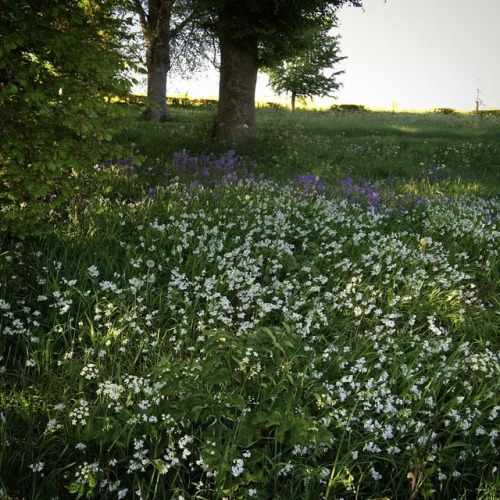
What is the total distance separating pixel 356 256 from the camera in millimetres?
5660

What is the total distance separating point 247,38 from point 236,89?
1.38 meters

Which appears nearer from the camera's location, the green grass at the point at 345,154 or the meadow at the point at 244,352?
the meadow at the point at 244,352

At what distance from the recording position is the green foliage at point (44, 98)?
4602mm

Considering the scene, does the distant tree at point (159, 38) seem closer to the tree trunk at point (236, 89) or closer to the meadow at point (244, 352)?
the tree trunk at point (236, 89)

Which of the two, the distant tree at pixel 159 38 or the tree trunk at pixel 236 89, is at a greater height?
the distant tree at pixel 159 38

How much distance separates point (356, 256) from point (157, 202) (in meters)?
2.90

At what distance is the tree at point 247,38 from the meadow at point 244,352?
6.00m

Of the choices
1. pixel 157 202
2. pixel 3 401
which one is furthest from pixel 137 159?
pixel 3 401

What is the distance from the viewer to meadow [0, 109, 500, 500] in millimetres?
2684

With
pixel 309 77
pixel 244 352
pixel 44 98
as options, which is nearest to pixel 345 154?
pixel 44 98

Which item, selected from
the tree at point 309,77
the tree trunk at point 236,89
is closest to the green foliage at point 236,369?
the tree trunk at point 236,89

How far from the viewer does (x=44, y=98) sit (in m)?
4.66

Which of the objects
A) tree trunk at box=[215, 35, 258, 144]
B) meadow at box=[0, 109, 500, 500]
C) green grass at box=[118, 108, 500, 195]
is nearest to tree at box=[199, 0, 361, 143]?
tree trunk at box=[215, 35, 258, 144]

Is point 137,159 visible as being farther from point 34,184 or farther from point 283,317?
point 283,317
